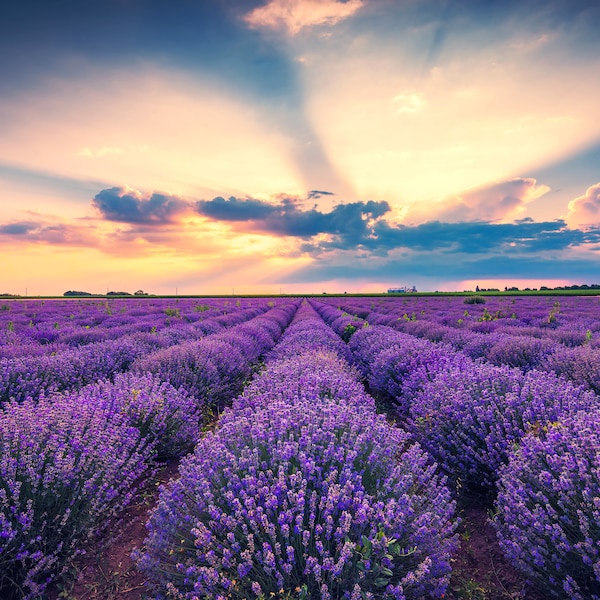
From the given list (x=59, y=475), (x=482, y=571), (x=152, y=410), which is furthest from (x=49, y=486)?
(x=482, y=571)

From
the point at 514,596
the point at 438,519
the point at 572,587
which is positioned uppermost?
the point at 438,519

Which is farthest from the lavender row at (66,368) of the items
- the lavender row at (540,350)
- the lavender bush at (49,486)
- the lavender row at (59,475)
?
the lavender row at (540,350)

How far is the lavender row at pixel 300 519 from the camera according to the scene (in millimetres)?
1838

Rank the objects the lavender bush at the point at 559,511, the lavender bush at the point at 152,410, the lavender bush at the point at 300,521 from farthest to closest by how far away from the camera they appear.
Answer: the lavender bush at the point at 152,410
the lavender bush at the point at 559,511
the lavender bush at the point at 300,521

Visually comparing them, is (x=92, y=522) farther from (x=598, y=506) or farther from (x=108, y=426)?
(x=598, y=506)

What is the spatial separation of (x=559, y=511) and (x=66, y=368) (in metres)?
5.99

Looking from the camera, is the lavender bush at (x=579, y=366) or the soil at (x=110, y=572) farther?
the lavender bush at (x=579, y=366)

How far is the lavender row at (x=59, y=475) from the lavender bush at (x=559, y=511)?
2.65 meters

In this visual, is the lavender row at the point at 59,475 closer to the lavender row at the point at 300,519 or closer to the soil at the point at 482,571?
the lavender row at the point at 300,519

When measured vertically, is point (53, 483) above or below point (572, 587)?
above

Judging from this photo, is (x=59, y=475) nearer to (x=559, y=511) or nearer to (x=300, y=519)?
(x=300, y=519)

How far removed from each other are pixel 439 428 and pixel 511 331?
696 centimetres

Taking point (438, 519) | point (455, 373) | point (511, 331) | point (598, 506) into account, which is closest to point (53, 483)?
point (438, 519)

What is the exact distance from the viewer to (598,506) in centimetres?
200
